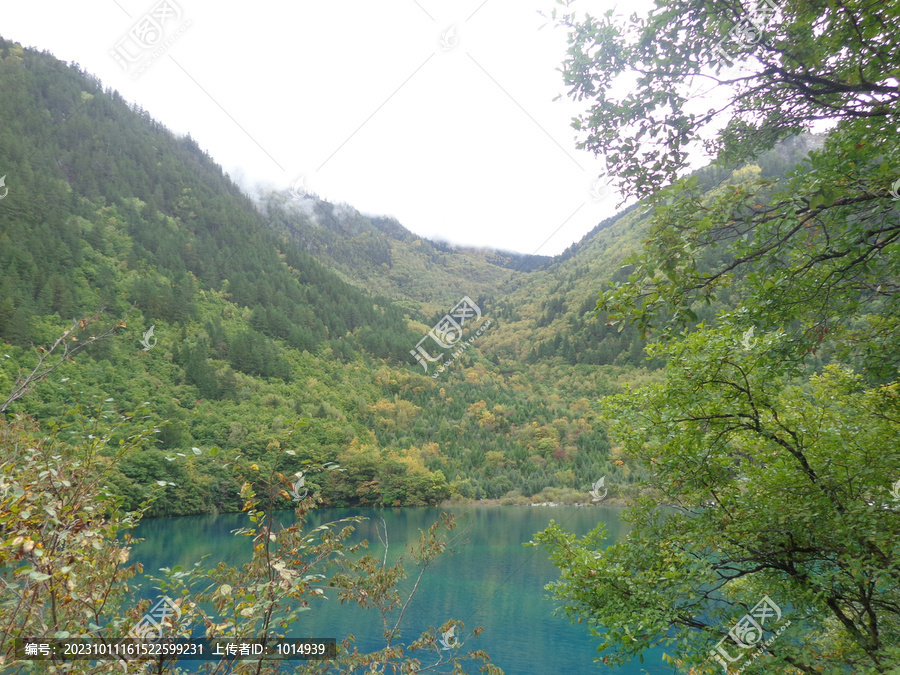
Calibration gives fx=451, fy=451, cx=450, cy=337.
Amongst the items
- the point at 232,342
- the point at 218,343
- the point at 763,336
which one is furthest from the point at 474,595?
the point at 218,343

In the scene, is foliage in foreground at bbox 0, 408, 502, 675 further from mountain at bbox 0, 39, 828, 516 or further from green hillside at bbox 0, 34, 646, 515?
green hillside at bbox 0, 34, 646, 515

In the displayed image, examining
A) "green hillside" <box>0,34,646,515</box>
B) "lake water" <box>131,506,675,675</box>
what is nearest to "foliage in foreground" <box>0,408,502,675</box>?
"lake water" <box>131,506,675,675</box>

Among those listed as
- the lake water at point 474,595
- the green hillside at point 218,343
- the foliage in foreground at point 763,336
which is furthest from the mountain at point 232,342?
the foliage in foreground at point 763,336

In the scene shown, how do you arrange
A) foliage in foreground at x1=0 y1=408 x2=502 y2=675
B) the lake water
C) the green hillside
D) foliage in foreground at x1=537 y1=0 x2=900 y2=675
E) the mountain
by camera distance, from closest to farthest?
foliage in foreground at x1=0 y1=408 x2=502 y2=675 → foliage in foreground at x1=537 y1=0 x2=900 y2=675 → the lake water → the green hillside → the mountain

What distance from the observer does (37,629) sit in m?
2.47

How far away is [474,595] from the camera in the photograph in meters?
21.2

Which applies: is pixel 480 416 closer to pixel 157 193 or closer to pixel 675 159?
pixel 675 159

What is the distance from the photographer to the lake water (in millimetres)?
15328

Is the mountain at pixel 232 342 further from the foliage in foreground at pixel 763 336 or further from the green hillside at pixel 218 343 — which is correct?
the foliage in foreground at pixel 763 336

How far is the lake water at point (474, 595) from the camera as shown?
50.3ft

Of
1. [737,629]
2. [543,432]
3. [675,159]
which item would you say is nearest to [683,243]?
[675,159]

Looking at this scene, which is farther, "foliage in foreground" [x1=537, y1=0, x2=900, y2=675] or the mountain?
the mountain

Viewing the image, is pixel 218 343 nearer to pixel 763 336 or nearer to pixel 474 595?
pixel 474 595

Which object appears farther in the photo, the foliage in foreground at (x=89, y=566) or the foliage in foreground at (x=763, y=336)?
the foliage in foreground at (x=763, y=336)
